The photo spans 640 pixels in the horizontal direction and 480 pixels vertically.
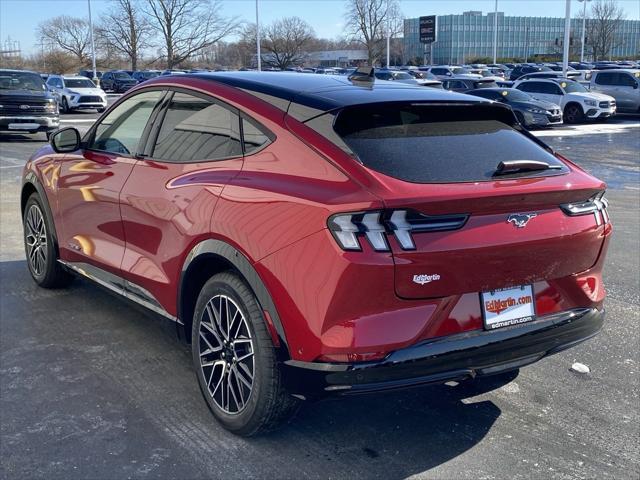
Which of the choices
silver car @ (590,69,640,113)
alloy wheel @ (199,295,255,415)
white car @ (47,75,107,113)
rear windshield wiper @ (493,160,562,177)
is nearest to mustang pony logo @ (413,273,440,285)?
rear windshield wiper @ (493,160,562,177)

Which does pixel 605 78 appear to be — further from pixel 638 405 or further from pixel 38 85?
pixel 638 405

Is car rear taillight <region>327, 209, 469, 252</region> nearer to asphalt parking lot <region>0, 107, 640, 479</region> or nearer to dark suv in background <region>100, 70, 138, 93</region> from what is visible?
asphalt parking lot <region>0, 107, 640, 479</region>

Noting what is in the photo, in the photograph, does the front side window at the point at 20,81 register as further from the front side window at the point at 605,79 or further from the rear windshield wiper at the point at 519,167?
the front side window at the point at 605,79

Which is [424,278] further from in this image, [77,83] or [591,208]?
[77,83]

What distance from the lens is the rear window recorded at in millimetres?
3168

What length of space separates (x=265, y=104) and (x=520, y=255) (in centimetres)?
144

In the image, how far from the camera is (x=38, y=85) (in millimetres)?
20656

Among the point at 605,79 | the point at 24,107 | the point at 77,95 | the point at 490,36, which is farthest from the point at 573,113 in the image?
the point at 490,36

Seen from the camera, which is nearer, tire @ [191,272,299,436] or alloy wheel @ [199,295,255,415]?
tire @ [191,272,299,436]

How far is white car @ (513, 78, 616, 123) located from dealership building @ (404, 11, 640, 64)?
90.6 metres

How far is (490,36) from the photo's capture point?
11862 centimetres

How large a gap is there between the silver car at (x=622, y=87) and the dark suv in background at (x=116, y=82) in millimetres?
31157

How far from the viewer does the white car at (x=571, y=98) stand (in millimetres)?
26641

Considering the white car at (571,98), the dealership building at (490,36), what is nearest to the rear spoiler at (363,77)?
the white car at (571,98)
